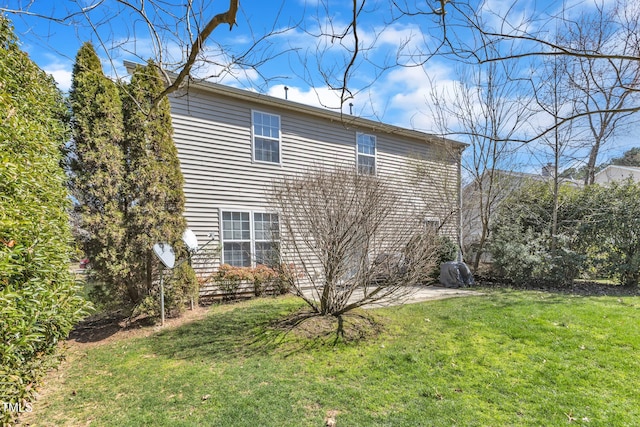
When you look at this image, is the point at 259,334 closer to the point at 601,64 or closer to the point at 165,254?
the point at 165,254

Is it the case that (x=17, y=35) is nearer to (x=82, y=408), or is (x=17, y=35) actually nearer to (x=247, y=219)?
(x=82, y=408)

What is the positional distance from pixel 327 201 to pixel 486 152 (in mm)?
7239

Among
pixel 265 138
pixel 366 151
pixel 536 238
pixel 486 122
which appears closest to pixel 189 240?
pixel 265 138

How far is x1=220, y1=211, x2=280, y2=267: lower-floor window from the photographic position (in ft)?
26.3

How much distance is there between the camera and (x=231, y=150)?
822 centimetres

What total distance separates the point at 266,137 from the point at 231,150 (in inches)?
43.1

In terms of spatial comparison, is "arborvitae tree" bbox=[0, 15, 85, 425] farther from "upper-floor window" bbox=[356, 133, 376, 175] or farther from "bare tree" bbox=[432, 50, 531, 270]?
"bare tree" bbox=[432, 50, 531, 270]

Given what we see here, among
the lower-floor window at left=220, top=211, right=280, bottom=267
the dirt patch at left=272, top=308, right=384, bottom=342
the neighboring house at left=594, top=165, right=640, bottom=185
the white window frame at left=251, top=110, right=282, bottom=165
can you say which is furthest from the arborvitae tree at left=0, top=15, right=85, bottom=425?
the neighboring house at left=594, top=165, right=640, bottom=185

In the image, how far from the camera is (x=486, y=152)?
9727mm

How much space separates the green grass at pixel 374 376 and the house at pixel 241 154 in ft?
9.36

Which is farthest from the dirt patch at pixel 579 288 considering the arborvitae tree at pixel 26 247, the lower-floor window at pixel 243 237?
the arborvitae tree at pixel 26 247

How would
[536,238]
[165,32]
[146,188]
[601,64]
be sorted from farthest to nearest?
[536,238] → [146,188] → [601,64] → [165,32]

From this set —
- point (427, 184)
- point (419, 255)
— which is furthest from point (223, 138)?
point (427, 184)

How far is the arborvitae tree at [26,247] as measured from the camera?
2102mm
